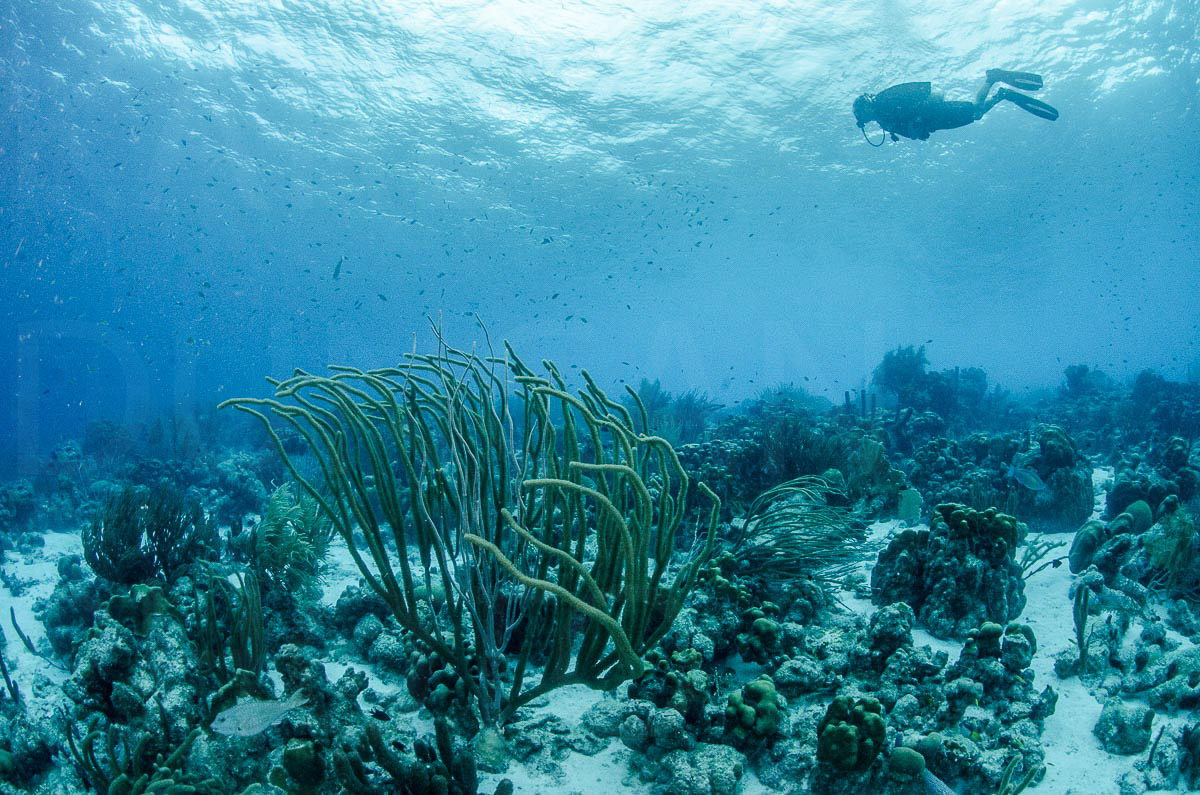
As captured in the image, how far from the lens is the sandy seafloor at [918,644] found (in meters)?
2.93

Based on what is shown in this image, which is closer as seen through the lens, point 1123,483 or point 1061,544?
point 1061,544

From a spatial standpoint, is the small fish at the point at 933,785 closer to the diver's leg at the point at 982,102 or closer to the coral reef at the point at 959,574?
the coral reef at the point at 959,574

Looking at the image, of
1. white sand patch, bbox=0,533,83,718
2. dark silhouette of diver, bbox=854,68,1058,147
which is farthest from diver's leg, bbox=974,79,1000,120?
white sand patch, bbox=0,533,83,718

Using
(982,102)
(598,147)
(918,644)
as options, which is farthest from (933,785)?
(598,147)

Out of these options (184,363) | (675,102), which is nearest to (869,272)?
(675,102)

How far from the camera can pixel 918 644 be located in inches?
170

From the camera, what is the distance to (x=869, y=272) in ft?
145

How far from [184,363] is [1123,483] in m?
177

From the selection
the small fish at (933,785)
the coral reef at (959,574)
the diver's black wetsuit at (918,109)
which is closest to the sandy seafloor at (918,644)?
the coral reef at (959,574)

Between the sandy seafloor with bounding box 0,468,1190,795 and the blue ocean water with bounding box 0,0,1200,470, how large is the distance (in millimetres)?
2428

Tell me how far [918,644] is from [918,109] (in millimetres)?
11189

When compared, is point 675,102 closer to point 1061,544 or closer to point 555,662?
point 1061,544

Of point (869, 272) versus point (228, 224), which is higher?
point (228, 224)

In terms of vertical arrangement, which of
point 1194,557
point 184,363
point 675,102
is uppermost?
point 184,363
